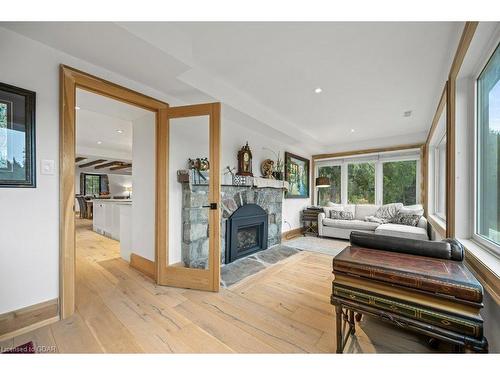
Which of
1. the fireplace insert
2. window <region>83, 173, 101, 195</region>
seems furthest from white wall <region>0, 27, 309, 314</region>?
window <region>83, 173, 101, 195</region>

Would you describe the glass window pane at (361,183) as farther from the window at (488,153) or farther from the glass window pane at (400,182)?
the window at (488,153)

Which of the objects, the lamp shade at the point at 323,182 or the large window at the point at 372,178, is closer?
the large window at the point at 372,178

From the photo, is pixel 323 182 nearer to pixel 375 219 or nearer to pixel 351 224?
pixel 351 224

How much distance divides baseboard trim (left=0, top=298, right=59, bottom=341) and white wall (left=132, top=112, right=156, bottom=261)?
97 centimetres

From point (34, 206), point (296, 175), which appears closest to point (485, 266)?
point (34, 206)

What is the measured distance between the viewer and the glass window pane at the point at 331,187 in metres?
5.75

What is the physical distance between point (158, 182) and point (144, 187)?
1.29 feet

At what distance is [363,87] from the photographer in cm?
266

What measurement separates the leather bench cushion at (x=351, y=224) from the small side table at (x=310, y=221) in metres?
0.34

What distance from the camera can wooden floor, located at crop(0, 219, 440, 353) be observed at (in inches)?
55.6

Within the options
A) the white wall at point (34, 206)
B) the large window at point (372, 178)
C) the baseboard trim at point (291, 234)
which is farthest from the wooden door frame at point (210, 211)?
the large window at point (372, 178)

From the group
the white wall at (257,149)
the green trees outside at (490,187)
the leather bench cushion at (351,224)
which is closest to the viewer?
the green trees outside at (490,187)

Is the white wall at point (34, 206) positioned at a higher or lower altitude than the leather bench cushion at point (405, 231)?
higher

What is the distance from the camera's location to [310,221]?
529 cm
